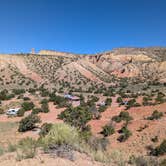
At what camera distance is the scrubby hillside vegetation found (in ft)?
38.3

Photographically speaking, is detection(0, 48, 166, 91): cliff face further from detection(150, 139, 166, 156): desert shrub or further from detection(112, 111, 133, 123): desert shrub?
detection(150, 139, 166, 156): desert shrub

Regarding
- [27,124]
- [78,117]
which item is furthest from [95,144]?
[78,117]

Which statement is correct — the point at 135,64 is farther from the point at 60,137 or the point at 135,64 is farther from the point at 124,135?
the point at 60,137

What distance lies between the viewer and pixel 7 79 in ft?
247

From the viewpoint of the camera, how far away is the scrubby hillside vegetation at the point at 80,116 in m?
11.7

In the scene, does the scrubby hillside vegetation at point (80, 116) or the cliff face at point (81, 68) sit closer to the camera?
the scrubby hillside vegetation at point (80, 116)

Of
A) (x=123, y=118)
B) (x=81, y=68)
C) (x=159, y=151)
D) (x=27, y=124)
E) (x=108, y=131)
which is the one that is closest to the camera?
(x=159, y=151)

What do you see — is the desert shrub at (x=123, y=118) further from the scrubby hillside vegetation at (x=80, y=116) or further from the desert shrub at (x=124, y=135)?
the desert shrub at (x=124, y=135)

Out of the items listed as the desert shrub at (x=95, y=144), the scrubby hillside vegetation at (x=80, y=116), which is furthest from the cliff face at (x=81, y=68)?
the desert shrub at (x=95, y=144)

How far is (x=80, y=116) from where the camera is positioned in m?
30.6

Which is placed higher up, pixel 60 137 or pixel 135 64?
pixel 135 64

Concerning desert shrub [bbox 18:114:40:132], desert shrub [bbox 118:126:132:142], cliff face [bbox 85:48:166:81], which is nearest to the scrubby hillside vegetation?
desert shrub [bbox 18:114:40:132]

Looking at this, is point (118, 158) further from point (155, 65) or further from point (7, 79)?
point (155, 65)

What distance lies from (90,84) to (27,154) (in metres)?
70.8
